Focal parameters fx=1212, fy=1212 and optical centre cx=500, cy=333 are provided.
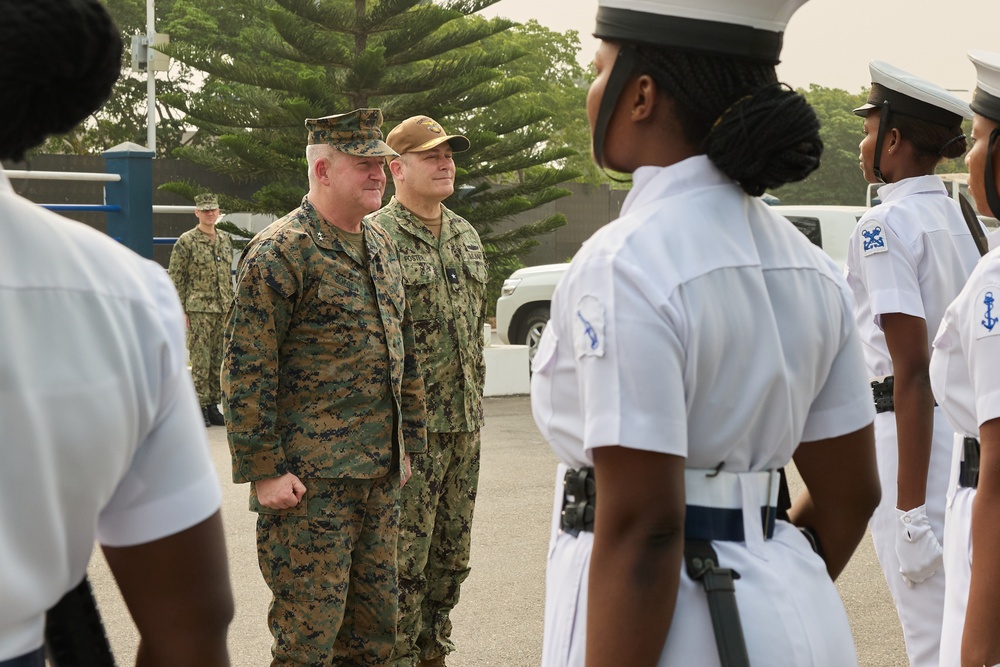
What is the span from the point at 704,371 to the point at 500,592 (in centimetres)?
413

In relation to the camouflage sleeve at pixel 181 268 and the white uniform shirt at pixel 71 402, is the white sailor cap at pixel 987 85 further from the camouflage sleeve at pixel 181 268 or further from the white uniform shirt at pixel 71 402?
the camouflage sleeve at pixel 181 268

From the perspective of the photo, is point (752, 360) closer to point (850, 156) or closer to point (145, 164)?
point (145, 164)

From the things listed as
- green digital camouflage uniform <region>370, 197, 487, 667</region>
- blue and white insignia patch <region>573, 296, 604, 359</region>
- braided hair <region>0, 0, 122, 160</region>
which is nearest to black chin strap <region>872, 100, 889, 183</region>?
green digital camouflage uniform <region>370, 197, 487, 667</region>

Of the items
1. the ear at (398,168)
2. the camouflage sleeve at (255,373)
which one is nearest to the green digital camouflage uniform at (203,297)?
the ear at (398,168)

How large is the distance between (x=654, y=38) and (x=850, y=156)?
65.1 m

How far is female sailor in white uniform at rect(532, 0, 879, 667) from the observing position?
1722mm

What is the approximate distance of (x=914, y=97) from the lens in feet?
12.7

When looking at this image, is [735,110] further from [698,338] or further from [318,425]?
[318,425]

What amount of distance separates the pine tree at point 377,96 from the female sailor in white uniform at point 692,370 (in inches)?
594

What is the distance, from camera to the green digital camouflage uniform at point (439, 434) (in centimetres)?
470

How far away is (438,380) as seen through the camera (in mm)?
4941

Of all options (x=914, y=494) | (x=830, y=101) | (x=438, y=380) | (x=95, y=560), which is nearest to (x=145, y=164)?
(x=95, y=560)

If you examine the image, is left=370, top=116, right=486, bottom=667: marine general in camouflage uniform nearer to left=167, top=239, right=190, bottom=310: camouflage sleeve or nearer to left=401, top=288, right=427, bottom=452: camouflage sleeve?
left=401, top=288, right=427, bottom=452: camouflage sleeve

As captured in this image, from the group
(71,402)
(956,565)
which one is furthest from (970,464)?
(71,402)
